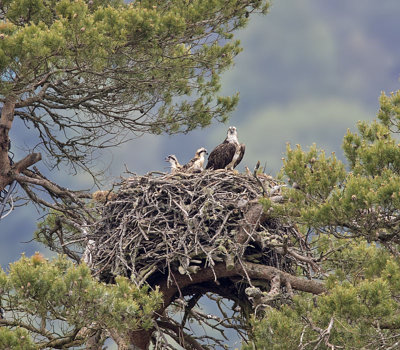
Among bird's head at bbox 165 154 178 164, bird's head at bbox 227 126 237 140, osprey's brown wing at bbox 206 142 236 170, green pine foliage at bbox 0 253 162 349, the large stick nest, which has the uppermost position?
bird's head at bbox 227 126 237 140

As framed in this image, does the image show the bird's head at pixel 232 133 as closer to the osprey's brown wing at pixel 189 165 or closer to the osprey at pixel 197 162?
the osprey at pixel 197 162

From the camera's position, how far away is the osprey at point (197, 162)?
28.9 ft

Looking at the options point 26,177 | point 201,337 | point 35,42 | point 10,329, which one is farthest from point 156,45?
point 10,329

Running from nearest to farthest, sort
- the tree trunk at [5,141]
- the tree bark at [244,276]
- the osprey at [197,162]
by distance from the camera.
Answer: the tree bark at [244,276] → the osprey at [197,162] → the tree trunk at [5,141]

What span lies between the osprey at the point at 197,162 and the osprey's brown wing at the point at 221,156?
151 millimetres

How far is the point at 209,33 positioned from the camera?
33.7 ft

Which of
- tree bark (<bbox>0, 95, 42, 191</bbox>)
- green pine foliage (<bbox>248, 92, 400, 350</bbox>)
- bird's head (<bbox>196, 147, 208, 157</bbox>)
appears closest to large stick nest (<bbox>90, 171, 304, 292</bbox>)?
green pine foliage (<bbox>248, 92, 400, 350</bbox>)

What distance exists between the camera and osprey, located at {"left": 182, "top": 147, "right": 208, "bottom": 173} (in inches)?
347

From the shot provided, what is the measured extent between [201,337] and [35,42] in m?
4.37

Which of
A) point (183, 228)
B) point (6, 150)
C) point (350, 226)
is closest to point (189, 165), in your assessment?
point (183, 228)

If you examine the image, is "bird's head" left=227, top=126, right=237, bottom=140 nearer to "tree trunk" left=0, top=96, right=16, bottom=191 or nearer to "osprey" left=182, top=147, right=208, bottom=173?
"osprey" left=182, top=147, right=208, bottom=173

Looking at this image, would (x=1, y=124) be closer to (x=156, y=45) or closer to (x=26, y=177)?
(x=26, y=177)

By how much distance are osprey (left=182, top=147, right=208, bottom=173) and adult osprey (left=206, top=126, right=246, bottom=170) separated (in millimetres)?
154

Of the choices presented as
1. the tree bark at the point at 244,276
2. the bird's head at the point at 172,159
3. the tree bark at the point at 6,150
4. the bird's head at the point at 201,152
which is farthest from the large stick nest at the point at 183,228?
the tree bark at the point at 6,150
